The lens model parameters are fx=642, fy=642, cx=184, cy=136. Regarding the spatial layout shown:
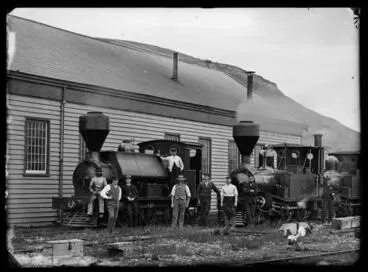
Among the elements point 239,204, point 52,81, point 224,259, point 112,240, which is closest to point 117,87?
point 52,81

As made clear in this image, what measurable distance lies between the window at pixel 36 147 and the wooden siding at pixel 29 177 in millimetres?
155

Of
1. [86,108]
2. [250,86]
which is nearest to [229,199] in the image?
[86,108]

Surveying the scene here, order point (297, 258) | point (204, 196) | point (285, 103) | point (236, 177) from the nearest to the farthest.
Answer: point (297, 258)
point (204, 196)
point (236, 177)
point (285, 103)

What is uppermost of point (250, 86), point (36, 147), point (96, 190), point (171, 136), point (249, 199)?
point (250, 86)

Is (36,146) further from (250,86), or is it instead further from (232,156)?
(250,86)

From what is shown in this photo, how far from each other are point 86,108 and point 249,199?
19.3ft

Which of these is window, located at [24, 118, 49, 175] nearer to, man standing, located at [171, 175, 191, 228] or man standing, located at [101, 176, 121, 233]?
man standing, located at [101, 176, 121, 233]

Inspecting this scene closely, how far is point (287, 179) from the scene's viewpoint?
810 inches

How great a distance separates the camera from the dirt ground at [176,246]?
36.5ft

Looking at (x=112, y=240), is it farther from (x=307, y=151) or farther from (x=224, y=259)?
(x=307, y=151)

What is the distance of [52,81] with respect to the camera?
1895 cm

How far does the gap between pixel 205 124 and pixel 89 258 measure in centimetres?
1574

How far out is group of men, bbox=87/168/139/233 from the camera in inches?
636

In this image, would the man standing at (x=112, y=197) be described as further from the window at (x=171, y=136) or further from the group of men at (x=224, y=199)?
the window at (x=171, y=136)
